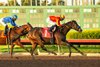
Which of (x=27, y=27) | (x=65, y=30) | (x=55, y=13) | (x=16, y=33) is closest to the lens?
(x=27, y=27)

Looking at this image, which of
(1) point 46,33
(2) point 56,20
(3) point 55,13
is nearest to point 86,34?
(3) point 55,13

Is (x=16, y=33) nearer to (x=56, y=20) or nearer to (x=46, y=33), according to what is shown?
(x=46, y=33)

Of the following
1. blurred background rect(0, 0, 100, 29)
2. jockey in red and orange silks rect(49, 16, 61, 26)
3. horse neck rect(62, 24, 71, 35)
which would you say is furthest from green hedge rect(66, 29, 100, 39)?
horse neck rect(62, 24, 71, 35)

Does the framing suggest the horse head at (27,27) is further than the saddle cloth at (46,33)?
No

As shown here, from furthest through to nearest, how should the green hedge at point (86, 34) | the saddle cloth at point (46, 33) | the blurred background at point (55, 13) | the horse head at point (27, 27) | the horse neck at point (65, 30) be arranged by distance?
the blurred background at point (55, 13) → the green hedge at point (86, 34) → the saddle cloth at point (46, 33) → the horse neck at point (65, 30) → the horse head at point (27, 27)

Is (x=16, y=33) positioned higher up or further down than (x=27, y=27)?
further down

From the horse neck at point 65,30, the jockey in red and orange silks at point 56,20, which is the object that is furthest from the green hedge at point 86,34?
the horse neck at point 65,30

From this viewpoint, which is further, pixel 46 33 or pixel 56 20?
pixel 56 20

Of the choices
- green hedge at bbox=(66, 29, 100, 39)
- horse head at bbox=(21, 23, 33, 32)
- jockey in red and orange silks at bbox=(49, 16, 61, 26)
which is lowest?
green hedge at bbox=(66, 29, 100, 39)

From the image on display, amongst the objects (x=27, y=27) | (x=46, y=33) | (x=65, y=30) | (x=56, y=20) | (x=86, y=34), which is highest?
(x=56, y=20)

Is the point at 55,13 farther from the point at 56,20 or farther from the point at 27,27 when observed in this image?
the point at 27,27

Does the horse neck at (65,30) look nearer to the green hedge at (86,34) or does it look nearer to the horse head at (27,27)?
the horse head at (27,27)

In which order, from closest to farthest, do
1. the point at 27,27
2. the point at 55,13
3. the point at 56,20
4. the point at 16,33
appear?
the point at 27,27, the point at 16,33, the point at 56,20, the point at 55,13

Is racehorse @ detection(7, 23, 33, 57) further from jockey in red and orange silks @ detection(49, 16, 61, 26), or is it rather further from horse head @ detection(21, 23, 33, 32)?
jockey in red and orange silks @ detection(49, 16, 61, 26)
